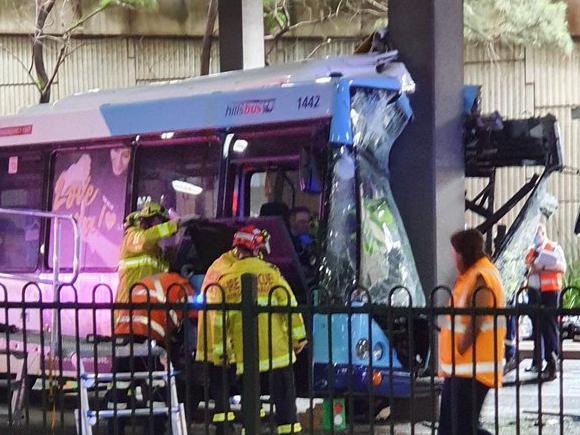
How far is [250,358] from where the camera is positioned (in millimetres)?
6562

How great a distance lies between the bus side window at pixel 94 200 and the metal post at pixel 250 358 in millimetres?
4816

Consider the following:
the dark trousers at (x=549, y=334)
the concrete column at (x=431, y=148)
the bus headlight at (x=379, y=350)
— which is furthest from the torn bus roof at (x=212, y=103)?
the dark trousers at (x=549, y=334)

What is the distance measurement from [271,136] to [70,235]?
2.62m

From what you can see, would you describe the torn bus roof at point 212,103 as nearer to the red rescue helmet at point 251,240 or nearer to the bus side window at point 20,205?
the bus side window at point 20,205

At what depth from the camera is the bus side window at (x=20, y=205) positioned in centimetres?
1206

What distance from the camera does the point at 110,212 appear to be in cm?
1132

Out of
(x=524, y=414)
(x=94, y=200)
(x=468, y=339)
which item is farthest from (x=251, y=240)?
(x=524, y=414)

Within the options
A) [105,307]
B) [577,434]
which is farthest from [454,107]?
[105,307]

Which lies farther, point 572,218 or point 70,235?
point 572,218

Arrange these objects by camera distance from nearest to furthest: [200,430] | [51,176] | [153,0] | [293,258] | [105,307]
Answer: [105,307], [293,258], [200,430], [51,176], [153,0]

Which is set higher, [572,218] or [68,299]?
[572,218]

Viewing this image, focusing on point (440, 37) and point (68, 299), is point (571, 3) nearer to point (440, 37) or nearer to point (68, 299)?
point (440, 37)

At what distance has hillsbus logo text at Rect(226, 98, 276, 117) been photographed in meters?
10.1

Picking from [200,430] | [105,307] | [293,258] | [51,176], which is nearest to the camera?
[105,307]
